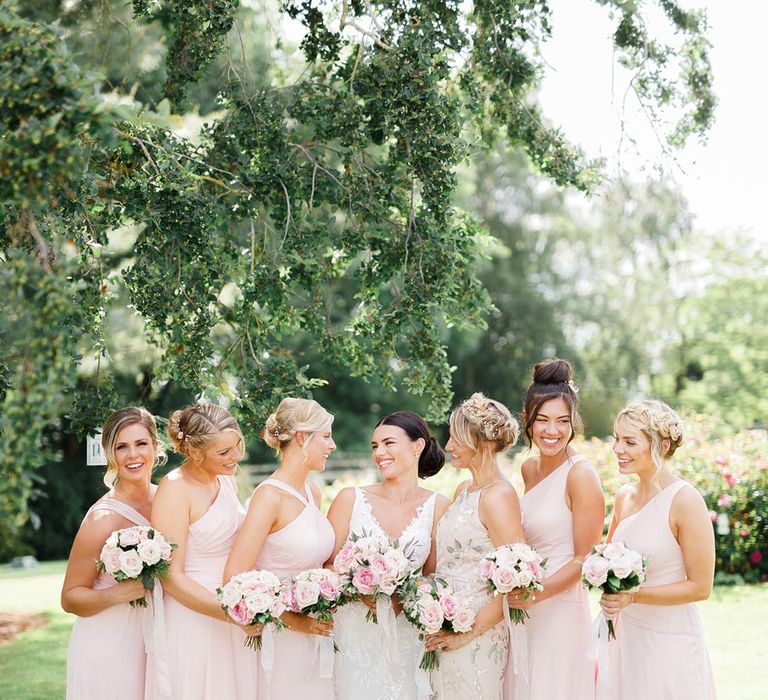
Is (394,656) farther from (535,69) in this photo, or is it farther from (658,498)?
(535,69)

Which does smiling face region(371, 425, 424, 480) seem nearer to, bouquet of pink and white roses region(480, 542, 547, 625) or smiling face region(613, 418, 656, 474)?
bouquet of pink and white roses region(480, 542, 547, 625)

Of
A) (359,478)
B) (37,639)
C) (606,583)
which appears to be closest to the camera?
(606,583)

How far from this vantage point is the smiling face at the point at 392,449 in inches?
212

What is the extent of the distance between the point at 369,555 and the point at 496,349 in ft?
106

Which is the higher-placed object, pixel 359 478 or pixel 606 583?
pixel 359 478

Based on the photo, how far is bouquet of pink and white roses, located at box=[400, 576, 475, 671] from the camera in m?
4.98

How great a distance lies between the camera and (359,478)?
55.4ft

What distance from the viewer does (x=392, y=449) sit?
212 inches

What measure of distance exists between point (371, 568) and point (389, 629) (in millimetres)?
502

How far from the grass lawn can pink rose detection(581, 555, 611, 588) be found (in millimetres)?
4851

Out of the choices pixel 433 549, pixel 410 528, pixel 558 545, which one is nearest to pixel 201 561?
pixel 410 528

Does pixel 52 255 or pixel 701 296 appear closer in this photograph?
pixel 52 255

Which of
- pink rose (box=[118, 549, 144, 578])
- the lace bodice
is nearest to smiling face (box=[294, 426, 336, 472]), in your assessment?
the lace bodice

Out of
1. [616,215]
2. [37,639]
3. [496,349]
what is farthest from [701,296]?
[37,639]
